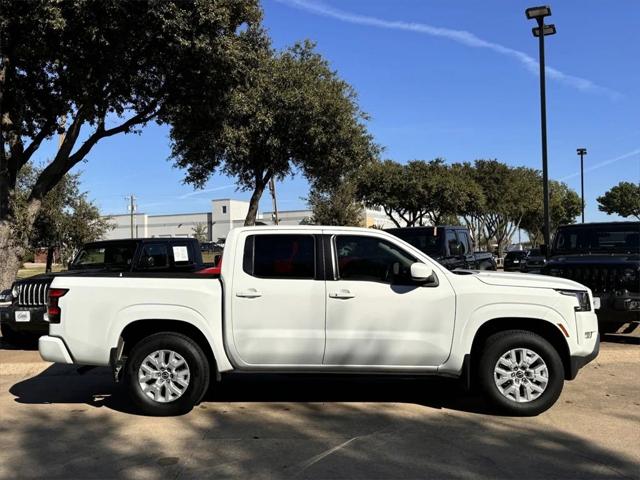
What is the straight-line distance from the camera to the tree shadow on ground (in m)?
4.52

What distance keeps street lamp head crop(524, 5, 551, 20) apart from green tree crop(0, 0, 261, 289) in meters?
7.32

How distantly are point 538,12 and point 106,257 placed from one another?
12.3 m

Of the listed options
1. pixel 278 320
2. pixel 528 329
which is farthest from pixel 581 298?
pixel 278 320

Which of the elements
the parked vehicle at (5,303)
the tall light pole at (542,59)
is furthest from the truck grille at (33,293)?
the tall light pole at (542,59)

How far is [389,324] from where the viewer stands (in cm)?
580

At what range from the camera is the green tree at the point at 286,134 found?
56.5 ft

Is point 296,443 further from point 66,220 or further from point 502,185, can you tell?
point 502,185

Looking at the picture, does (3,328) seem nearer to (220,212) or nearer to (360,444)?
(360,444)

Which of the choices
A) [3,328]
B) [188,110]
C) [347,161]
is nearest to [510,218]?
[347,161]

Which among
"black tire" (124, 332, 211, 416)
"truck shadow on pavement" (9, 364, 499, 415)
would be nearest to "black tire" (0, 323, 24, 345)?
"truck shadow on pavement" (9, 364, 499, 415)

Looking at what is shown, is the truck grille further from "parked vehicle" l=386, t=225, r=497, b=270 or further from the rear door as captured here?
the rear door

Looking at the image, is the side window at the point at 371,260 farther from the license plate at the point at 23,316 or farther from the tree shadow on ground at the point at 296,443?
the license plate at the point at 23,316

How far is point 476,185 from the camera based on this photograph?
146ft

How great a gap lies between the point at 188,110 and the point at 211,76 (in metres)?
1.60
